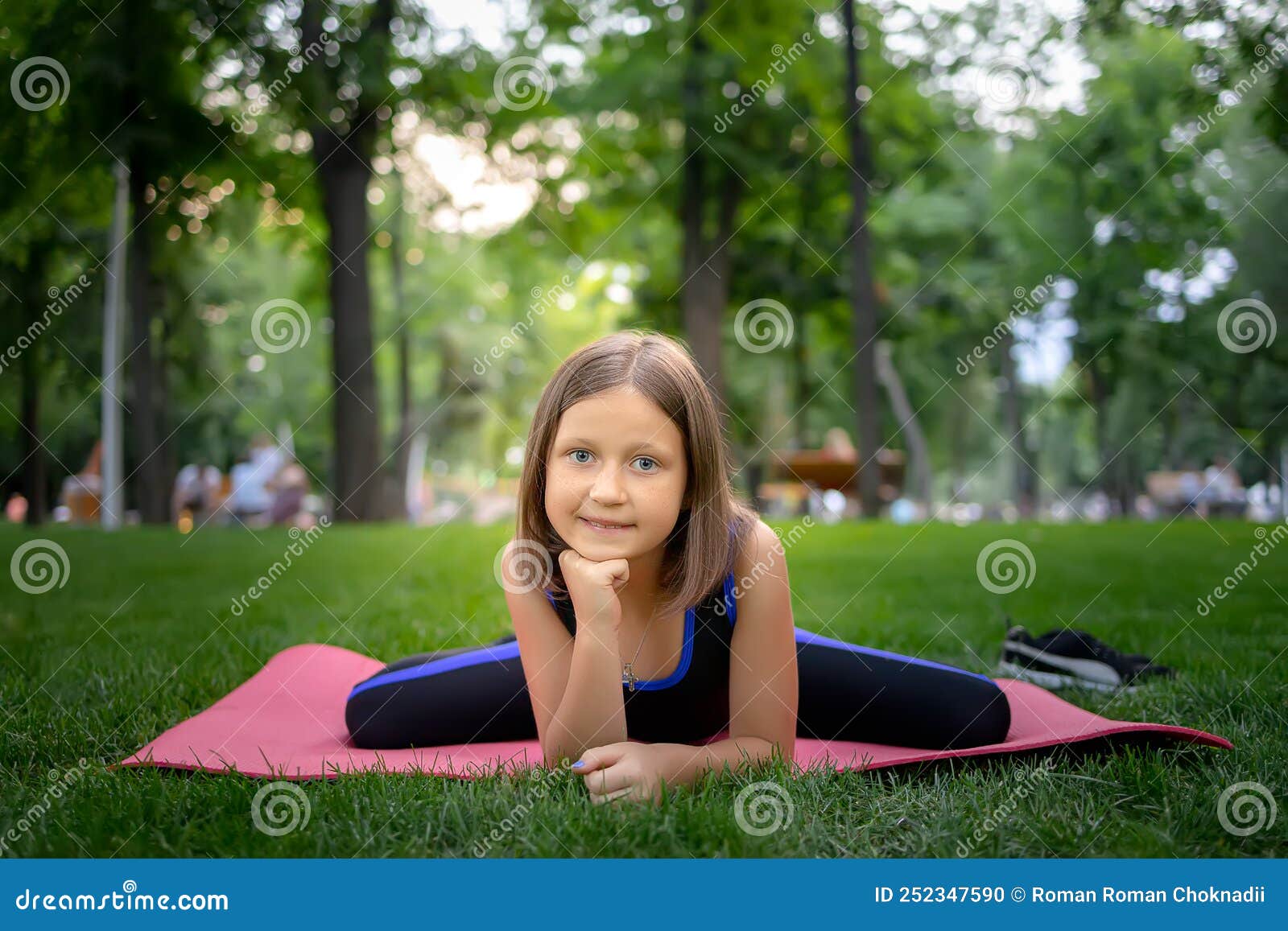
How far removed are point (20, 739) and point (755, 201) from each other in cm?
1530

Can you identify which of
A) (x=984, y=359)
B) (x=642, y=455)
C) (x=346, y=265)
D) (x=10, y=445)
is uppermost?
(x=984, y=359)

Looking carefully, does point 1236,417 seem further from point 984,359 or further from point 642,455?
point 642,455

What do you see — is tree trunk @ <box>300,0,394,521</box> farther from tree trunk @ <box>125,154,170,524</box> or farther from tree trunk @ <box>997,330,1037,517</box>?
tree trunk @ <box>997,330,1037,517</box>

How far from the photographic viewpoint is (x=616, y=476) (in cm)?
221

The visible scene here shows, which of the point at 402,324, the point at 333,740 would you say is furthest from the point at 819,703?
the point at 402,324

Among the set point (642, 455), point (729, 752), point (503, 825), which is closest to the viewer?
point (503, 825)

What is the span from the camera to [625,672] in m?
2.55

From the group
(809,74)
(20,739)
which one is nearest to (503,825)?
(20,739)

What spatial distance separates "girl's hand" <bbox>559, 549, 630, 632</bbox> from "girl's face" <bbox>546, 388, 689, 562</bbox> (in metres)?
0.04

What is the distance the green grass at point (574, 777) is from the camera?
2045mm

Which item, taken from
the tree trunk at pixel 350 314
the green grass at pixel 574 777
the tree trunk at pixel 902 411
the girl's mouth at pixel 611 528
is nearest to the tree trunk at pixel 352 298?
the tree trunk at pixel 350 314

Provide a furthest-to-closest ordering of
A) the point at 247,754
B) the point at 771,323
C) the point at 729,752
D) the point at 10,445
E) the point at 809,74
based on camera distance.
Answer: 1. the point at 10,445
2. the point at 771,323
3. the point at 809,74
4. the point at 247,754
5. the point at 729,752

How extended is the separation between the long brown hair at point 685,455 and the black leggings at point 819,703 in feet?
2.21

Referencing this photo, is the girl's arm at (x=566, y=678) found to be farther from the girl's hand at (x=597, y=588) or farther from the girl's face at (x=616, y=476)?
the girl's face at (x=616, y=476)
